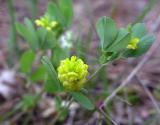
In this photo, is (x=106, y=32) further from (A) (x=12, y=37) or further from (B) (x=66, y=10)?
(A) (x=12, y=37)

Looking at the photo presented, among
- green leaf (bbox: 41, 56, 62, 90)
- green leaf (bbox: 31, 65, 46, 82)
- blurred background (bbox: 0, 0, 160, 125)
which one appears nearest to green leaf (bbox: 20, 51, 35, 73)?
green leaf (bbox: 31, 65, 46, 82)

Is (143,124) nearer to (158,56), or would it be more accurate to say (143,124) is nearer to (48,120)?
(48,120)

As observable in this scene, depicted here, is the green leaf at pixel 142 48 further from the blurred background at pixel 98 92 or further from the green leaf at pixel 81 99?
the blurred background at pixel 98 92

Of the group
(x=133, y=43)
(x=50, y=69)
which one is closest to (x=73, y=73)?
(x=50, y=69)

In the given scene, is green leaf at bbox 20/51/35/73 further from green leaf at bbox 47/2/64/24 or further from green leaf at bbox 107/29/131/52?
green leaf at bbox 107/29/131/52

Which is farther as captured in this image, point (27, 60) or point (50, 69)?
point (27, 60)

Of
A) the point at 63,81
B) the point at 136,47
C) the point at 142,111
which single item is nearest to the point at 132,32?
the point at 136,47

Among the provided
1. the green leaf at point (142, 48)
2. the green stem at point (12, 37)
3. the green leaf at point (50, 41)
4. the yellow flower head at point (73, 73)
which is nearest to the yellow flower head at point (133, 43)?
the green leaf at point (142, 48)
